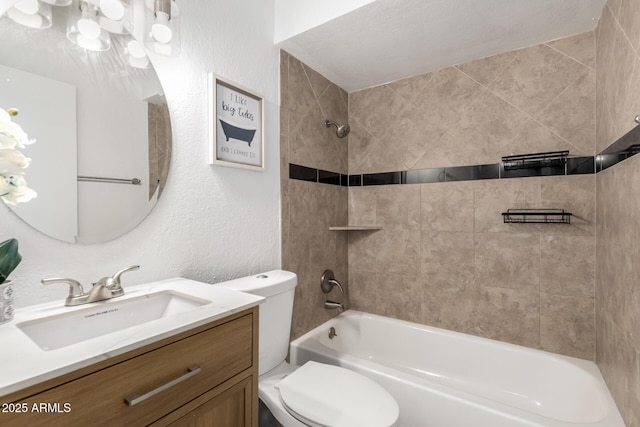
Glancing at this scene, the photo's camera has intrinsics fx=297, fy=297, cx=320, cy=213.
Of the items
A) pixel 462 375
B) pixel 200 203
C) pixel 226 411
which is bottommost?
pixel 462 375

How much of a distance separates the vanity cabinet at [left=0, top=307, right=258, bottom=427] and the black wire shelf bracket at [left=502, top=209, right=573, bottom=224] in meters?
1.63

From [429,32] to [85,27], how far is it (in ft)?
5.26

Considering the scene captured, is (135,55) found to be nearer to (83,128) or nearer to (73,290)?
(83,128)

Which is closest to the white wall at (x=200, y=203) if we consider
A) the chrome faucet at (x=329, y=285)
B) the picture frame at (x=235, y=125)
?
the picture frame at (x=235, y=125)

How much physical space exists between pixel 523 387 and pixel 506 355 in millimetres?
175

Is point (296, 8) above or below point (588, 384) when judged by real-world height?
above

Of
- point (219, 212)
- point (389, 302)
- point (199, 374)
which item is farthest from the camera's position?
point (389, 302)

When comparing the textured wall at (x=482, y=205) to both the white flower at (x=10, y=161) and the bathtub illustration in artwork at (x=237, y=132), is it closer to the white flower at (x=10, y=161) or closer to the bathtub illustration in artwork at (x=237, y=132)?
the bathtub illustration in artwork at (x=237, y=132)

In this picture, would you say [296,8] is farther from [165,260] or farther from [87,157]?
[165,260]

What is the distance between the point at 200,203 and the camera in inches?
53.1

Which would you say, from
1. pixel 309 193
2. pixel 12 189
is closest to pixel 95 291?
pixel 12 189

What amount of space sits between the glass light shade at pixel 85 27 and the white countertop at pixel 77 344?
864mm

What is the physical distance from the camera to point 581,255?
166 cm

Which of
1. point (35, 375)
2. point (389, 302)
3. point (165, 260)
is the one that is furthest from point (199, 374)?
point (389, 302)
